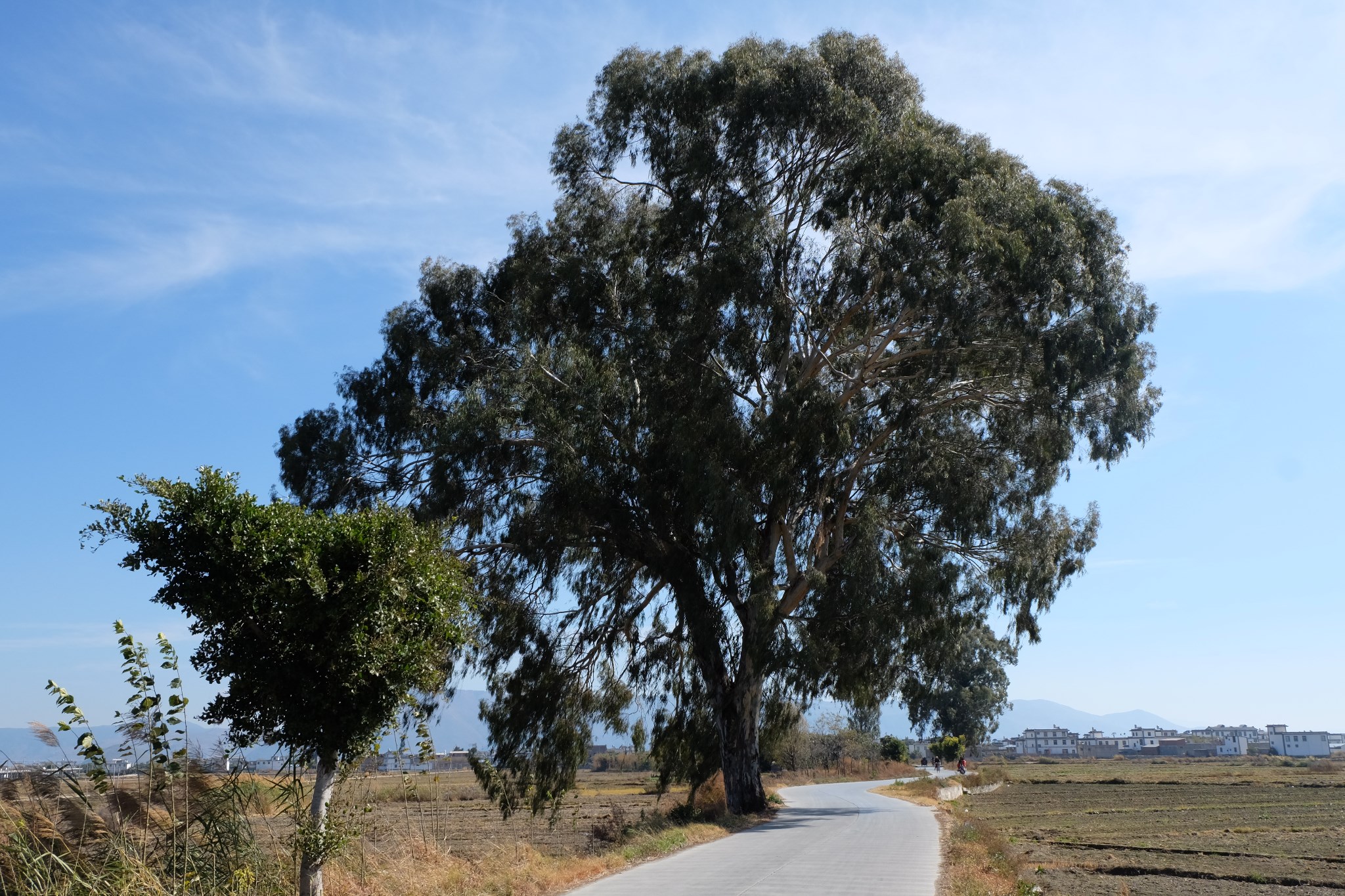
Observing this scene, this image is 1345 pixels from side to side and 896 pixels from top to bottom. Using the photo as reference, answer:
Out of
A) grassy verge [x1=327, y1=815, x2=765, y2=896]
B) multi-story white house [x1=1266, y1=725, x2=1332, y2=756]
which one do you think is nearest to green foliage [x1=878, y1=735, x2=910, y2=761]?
grassy verge [x1=327, y1=815, x2=765, y2=896]

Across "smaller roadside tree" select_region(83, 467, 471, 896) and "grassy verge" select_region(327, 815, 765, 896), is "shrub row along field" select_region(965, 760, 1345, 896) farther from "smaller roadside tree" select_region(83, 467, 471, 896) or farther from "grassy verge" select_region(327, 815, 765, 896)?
"smaller roadside tree" select_region(83, 467, 471, 896)

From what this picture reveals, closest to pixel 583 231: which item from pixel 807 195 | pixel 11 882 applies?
pixel 807 195

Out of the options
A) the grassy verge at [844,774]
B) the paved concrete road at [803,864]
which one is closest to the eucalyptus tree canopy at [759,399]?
the paved concrete road at [803,864]

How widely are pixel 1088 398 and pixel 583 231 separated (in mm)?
12830

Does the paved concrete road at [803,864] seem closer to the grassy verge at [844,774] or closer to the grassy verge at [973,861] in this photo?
the grassy verge at [973,861]

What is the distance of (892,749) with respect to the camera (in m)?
78.5

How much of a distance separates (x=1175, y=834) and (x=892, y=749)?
5178cm

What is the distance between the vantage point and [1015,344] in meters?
22.6

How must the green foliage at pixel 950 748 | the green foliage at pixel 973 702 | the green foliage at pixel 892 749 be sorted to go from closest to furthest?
the green foliage at pixel 892 749, the green foliage at pixel 950 748, the green foliage at pixel 973 702

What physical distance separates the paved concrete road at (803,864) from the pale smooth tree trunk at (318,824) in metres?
3.48

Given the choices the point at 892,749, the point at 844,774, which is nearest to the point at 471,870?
the point at 844,774

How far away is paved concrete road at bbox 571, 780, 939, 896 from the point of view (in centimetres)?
1220

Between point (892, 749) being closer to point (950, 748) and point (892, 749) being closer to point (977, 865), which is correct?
point (950, 748)

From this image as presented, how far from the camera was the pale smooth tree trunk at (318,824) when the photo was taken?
9031 mm
